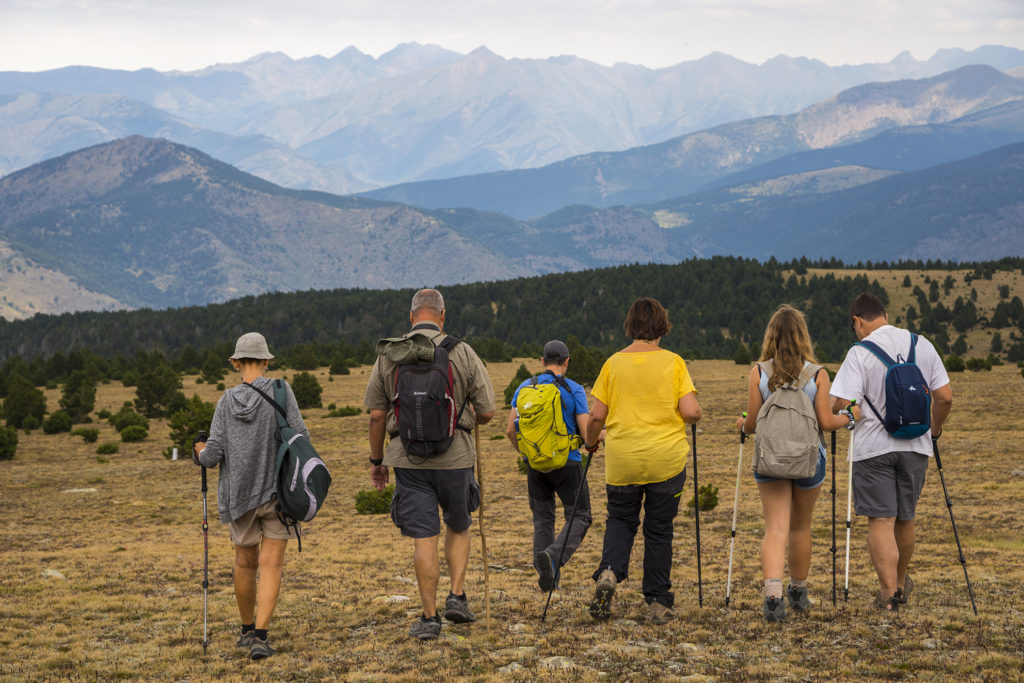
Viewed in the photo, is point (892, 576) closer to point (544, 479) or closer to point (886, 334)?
point (886, 334)

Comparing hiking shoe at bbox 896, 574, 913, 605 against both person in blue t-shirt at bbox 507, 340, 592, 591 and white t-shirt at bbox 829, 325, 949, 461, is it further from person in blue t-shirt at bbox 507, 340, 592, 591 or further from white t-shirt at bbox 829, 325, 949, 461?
person in blue t-shirt at bbox 507, 340, 592, 591

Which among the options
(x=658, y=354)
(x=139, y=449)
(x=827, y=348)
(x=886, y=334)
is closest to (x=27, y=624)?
(x=658, y=354)

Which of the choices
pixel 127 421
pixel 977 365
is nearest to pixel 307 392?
pixel 127 421

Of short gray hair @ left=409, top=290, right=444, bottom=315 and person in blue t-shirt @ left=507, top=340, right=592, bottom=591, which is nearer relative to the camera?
short gray hair @ left=409, top=290, right=444, bottom=315

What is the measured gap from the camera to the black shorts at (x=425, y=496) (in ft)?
25.6

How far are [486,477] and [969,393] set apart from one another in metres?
21.7

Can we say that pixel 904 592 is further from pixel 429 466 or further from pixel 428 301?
pixel 428 301

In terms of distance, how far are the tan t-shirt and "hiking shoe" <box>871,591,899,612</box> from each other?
13.2 feet

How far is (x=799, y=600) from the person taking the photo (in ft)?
27.1

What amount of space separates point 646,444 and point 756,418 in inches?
40.5

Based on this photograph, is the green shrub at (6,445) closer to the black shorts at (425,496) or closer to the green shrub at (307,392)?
the green shrub at (307,392)

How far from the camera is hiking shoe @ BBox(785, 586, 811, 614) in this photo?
27.1 feet

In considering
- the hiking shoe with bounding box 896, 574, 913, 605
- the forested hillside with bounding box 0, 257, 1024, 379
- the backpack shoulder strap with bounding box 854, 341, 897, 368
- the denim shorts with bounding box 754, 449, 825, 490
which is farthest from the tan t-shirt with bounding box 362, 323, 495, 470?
the forested hillside with bounding box 0, 257, 1024, 379

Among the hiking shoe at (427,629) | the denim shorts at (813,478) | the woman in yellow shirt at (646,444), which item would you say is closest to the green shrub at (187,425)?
the hiking shoe at (427,629)
